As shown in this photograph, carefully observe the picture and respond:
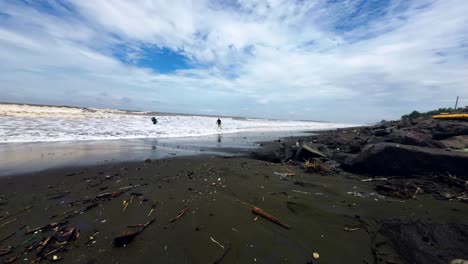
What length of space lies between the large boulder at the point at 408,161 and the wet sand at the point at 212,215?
80 centimetres

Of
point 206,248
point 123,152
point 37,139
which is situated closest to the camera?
point 206,248

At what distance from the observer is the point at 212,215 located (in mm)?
4039

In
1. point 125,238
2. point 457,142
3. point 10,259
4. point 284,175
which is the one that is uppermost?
point 457,142

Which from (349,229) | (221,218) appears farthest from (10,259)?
(349,229)

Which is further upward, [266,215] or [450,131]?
[450,131]

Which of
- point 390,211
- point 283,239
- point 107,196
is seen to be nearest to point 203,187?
point 107,196

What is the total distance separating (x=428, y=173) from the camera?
19.5 feet

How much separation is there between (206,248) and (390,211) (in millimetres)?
3525

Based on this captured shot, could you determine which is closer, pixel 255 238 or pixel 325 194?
pixel 255 238

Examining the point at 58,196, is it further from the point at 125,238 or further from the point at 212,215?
the point at 212,215

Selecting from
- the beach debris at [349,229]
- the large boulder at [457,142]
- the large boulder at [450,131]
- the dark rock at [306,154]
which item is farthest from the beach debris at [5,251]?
the large boulder at [450,131]

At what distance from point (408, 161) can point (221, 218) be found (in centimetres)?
578

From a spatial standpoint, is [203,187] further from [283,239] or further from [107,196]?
[283,239]

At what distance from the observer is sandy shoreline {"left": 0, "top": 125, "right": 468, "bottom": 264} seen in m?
3.08
